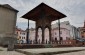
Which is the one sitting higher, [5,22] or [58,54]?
[5,22]

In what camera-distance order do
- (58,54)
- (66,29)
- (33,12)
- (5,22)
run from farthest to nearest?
(66,29) → (5,22) → (33,12) → (58,54)

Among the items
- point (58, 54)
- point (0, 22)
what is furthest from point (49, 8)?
point (0, 22)

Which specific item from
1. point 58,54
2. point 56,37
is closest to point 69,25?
point 56,37

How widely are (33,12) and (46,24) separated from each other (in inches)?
117

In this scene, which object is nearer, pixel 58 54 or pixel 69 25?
pixel 58 54

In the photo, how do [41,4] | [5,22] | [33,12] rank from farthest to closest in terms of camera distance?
[5,22] < [33,12] < [41,4]

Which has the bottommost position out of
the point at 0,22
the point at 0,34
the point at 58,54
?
the point at 58,54

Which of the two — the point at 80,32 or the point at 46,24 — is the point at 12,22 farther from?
the point at 80,32

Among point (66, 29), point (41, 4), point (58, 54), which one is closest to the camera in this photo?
point (58, 54)

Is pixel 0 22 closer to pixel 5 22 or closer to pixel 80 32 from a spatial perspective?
pixel 5 22

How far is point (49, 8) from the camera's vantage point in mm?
18562

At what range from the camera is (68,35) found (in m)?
64.0

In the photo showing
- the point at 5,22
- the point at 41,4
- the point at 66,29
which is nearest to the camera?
the point at 41,4

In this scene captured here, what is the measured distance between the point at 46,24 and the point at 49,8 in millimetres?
3548
